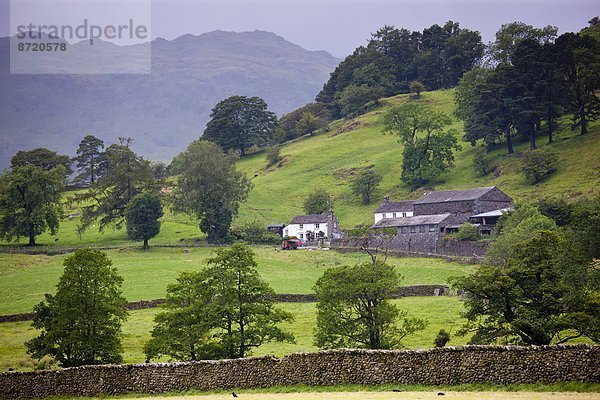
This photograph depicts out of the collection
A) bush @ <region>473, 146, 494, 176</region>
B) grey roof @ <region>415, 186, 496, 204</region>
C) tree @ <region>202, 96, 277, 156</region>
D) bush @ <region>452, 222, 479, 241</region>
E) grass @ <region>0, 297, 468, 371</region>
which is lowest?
grass @ <region>0, 297, 468, 371</region>

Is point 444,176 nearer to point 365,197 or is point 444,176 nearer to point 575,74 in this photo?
point 365,197

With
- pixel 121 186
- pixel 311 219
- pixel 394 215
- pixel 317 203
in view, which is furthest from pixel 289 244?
pixel 121 186

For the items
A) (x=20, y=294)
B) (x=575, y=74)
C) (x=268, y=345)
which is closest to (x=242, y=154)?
(x=575, y=74)

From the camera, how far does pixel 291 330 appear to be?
193 ft

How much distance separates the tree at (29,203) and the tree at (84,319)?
6555cm

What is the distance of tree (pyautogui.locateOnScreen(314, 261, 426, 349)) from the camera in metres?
45.4

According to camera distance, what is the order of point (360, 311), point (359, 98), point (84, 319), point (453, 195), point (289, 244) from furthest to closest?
1. point (359, 98)
2. point (453, 195)
3. point (289, 244)
4. point (84, 319)
5. point (360, 311)

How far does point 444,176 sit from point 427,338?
275 feet

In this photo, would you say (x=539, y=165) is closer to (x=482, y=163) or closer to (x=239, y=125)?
(x=482, y=163)

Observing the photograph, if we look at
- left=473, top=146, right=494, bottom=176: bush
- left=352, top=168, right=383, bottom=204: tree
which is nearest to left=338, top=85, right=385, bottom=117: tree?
left=352, top=168, right=383, bottom=204: tree

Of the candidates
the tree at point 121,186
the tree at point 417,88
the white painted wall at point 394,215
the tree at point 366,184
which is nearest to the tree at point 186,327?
the white painted wall at point 394,215

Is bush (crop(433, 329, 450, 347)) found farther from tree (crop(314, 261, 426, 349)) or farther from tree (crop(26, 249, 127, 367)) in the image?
tree (crop(26, 249, 127, 367))

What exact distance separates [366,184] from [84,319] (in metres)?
87.5

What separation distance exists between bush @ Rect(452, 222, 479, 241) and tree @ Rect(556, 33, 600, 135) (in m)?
39.3
